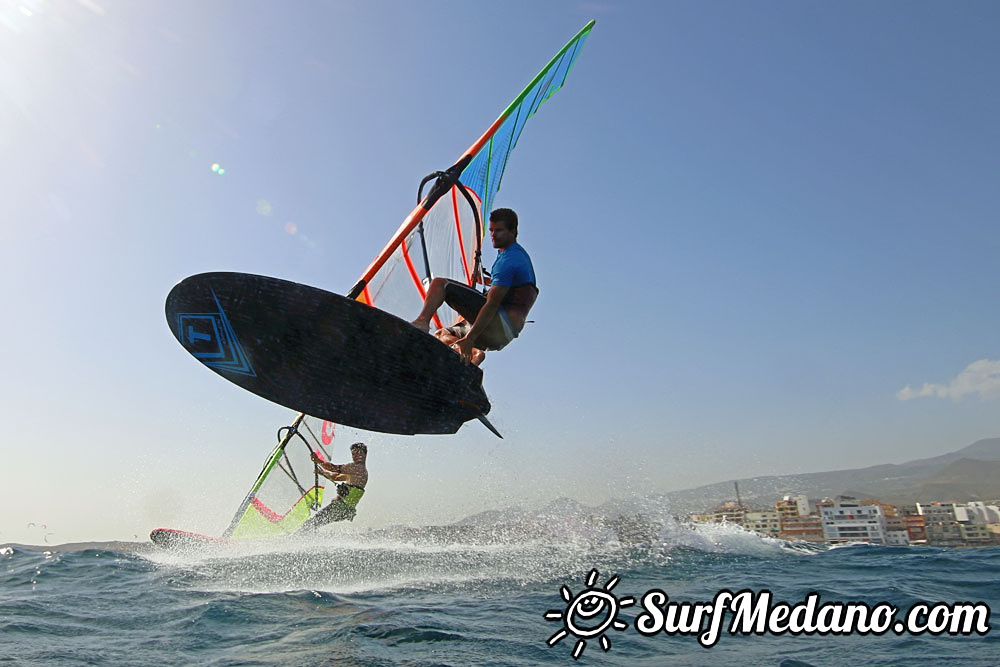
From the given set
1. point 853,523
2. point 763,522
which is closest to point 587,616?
point 853,523

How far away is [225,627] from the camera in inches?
196

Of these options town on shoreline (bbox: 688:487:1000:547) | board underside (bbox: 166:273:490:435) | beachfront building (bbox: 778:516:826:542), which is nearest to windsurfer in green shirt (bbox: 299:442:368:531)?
board underside (bbox: 166:273:490:435)

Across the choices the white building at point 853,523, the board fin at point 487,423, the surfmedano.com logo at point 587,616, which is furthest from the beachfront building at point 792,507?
the board fin at point 487,423

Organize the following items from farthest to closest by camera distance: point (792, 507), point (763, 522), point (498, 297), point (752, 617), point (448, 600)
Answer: point (792, 507), point (763, 522), point (448, 600), point (752, 617), point (498, 297)

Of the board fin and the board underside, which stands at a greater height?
the board underside

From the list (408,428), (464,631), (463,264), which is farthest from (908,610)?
(463,264)

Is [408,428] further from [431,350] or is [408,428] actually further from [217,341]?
[217,341]

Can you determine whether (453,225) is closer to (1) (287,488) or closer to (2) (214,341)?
(2) (214,341)

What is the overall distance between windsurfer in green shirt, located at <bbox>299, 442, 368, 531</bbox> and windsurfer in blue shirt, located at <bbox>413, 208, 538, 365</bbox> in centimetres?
611

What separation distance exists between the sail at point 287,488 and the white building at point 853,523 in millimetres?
95800

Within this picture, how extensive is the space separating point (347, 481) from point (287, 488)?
68.8 inches

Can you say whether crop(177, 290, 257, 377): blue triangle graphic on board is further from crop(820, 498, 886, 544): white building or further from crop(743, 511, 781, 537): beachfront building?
crop(743, 511, 781, 537): beachfront building

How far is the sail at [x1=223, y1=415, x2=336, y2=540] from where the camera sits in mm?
10641

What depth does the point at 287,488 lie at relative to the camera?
11102 millimetres
